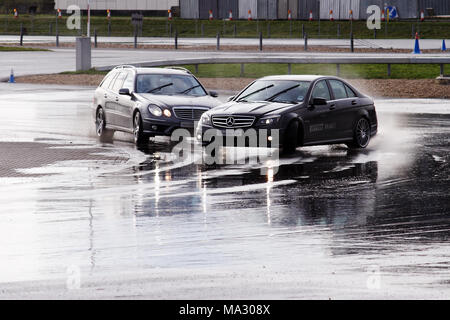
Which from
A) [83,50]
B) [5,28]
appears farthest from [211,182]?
[5,28]

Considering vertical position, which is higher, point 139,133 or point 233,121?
point 233,121

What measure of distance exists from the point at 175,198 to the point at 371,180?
3313 millimetres

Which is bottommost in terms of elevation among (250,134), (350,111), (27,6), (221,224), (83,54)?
(221,224)

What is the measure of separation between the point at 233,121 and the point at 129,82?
3733mm

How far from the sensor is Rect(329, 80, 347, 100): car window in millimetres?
20359

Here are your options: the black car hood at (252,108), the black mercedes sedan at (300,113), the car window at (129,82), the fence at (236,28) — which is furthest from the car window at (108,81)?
the fence at (236,28)

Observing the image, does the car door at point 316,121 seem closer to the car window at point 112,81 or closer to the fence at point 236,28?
the car window at point 112,81

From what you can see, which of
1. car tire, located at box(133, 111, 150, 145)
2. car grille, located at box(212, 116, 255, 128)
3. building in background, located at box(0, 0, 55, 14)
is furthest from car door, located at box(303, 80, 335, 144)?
building in background, located at box(0, 0, 55, 14)

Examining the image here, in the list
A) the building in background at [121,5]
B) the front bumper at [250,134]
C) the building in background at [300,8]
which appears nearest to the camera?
the front bumper at [250,134]

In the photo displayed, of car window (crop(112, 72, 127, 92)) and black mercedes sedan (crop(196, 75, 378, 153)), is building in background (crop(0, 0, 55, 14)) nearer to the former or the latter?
car window (crop(112, 72, 127, 92))

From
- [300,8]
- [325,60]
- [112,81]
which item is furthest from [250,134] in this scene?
[300,8]

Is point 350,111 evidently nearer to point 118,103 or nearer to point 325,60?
point 118,103

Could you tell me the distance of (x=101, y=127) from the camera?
72.5ft

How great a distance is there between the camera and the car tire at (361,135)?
2014cm
